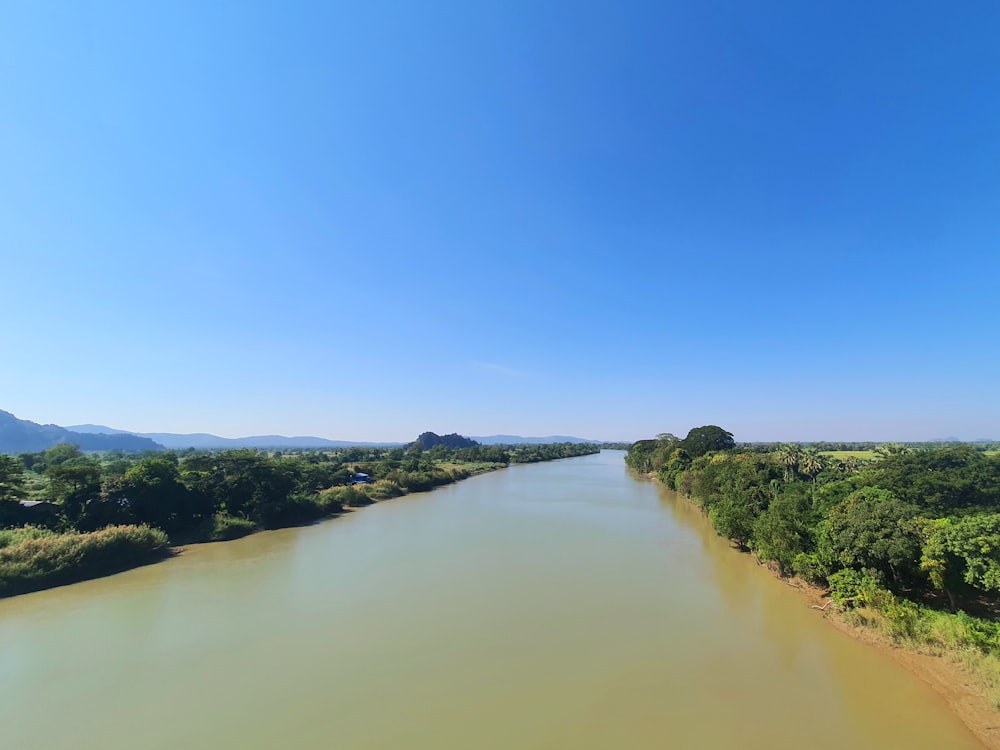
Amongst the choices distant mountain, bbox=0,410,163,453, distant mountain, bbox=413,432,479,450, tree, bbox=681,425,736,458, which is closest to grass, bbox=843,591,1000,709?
tree, bbox=681,425,736,458

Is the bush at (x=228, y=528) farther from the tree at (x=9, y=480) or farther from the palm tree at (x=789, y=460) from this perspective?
the palm tree at (x=789, y=460)

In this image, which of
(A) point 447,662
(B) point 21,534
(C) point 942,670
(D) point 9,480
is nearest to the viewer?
(C) point 942,670

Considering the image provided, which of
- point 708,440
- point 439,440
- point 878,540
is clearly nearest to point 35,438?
point 439,440

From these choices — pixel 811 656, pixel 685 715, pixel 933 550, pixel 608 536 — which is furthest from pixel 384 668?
pixel 608 536

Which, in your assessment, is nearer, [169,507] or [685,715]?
[685,715]

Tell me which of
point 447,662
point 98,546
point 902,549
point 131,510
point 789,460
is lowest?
point 447,662

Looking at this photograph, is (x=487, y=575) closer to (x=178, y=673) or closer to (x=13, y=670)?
(x=178, y=673)

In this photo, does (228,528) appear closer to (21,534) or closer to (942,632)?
(21,534)
